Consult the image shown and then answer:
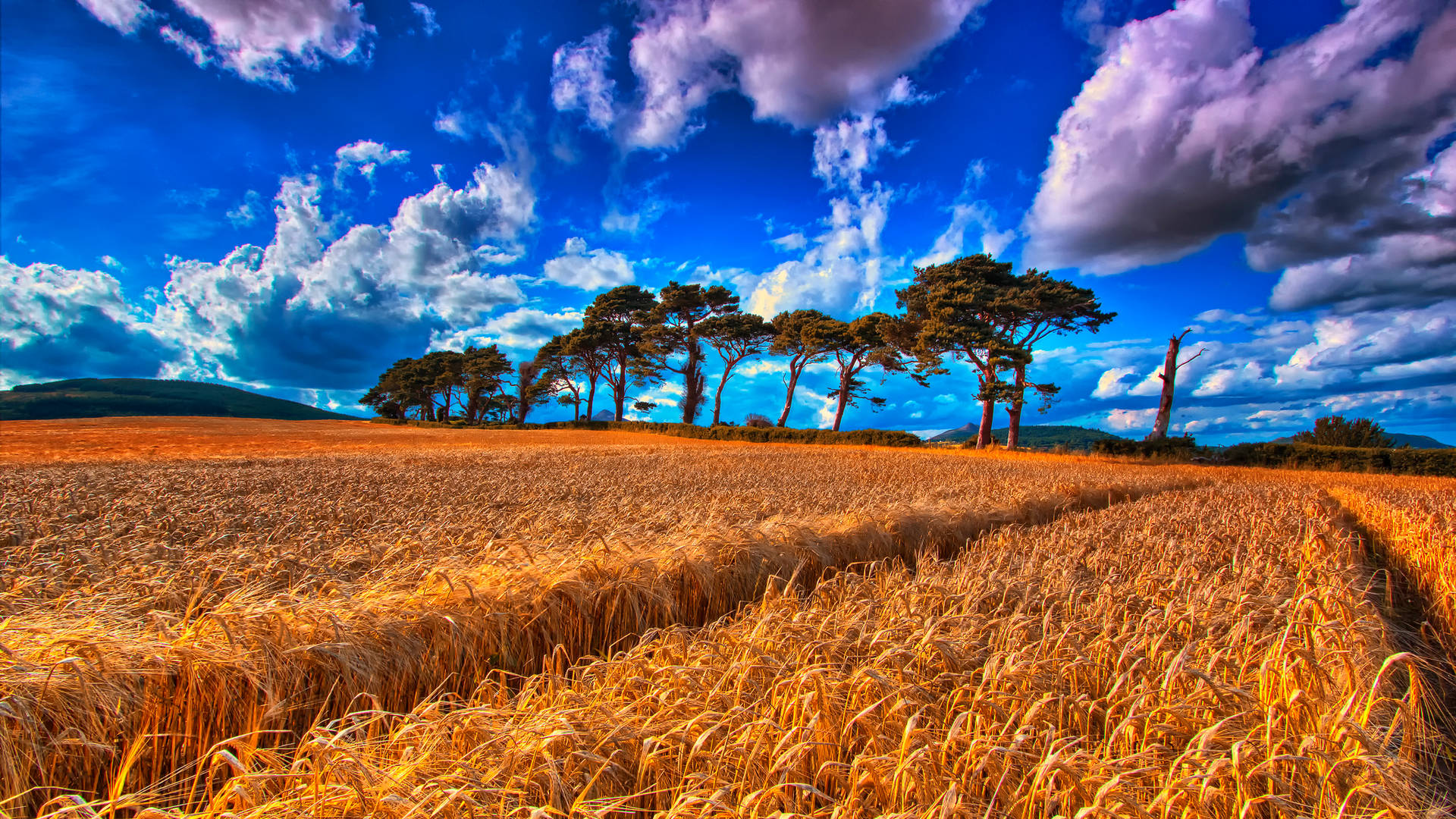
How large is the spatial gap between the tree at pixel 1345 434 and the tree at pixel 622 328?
48747mm

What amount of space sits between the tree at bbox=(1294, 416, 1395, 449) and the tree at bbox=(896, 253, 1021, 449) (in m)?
17.0

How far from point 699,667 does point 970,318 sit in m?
32.3

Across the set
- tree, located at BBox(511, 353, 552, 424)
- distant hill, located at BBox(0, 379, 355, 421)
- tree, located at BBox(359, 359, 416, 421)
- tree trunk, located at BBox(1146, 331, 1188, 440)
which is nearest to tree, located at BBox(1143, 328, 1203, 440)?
tree trunk, located at BBox(1146, 331, 1188, 440)

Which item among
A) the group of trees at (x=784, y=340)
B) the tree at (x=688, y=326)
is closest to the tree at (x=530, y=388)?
the group of trees at (x=784, y=340)

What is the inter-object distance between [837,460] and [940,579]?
15649 mm

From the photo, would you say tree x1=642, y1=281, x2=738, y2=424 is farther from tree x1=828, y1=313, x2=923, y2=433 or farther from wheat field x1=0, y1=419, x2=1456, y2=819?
wheat field x1=0, y1=419, x2=1456, y2=819

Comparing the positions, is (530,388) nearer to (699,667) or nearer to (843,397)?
(843,397)

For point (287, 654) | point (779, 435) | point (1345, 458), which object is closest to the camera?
point (287, 654)

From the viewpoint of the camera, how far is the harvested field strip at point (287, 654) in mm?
2277

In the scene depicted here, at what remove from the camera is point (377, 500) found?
25.0 ft

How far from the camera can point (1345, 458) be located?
21688 mm

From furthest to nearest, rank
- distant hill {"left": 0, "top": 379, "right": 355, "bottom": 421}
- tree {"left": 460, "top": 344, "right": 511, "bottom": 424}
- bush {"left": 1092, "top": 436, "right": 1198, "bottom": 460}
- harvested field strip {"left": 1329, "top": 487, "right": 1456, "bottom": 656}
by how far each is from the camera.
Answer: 1. distant hill {"left": 0, "top": 379, "right": 355, "bottom": 421}
2. tree {"left": 460, "top": 344, "right": 511, "bottom": 424}
3. bush {"left": 1092, "top": 436, "right": 1198, "bottom": 460}
4. harvested field strip {"left": 1329, "top": 487, "right": 1456, "bottom": 656}

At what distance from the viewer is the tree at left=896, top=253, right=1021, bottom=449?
29.2m

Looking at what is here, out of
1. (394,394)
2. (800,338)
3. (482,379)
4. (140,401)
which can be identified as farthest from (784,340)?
(140,401)
